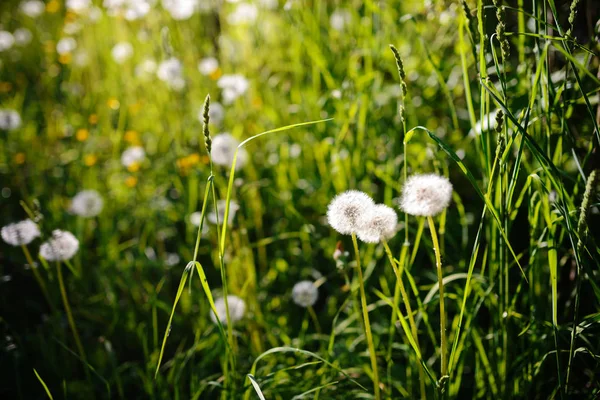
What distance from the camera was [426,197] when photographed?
737 mm

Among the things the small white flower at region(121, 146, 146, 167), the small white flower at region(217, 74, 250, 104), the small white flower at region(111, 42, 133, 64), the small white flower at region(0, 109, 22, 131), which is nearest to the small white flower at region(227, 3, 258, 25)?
the small white flower at region(217, 74, 250, 104)

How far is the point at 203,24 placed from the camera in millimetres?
2887

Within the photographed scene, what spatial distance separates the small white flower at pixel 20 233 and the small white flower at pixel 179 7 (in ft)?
4.82

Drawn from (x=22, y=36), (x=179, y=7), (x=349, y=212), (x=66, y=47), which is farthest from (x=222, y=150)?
(x=22, y=36)

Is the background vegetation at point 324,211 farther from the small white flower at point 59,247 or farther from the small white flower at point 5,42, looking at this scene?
the small white flower at point 5,42

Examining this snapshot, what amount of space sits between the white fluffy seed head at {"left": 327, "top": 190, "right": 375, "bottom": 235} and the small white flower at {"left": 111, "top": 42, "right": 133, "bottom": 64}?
7.70 ft

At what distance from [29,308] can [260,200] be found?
0.93m

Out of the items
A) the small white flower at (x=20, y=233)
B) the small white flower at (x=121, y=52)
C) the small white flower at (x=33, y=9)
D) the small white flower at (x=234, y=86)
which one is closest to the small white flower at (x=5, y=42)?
the small white flower at (x=33, y=9)

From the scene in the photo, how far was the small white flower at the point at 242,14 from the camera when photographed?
2.36 meters

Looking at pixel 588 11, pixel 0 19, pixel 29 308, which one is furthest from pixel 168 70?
pixel 0 19

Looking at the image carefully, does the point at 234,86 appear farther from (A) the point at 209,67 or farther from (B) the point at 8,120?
(B) the point at 8,120

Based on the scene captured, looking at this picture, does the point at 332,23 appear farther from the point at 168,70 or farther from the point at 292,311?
the point at 292,311

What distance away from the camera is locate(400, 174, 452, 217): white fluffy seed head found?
725mm

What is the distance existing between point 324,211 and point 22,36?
113 inches
